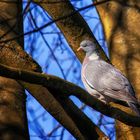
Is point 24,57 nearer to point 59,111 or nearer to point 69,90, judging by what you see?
point 59,111

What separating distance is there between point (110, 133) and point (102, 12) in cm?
144

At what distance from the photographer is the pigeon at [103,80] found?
140 inches

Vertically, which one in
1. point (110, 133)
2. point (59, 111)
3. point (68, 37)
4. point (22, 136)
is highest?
point (68, 37)

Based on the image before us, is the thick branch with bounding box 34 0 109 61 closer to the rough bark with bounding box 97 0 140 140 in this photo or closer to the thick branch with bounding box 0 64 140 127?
the rough bark with bounding box 97 0 140 140

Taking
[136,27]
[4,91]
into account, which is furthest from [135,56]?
[4,91]

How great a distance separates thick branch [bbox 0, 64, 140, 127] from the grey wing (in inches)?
21.0

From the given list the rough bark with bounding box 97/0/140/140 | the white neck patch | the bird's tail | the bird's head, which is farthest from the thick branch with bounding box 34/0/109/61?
the bird's tail

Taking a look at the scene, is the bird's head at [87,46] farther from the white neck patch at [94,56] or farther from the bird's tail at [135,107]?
the bird's tail at [135,107]

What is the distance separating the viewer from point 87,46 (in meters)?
3.94

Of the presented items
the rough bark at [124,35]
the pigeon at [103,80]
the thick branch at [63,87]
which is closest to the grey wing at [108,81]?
the pigeon at [103,80]

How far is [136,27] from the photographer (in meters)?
4.07

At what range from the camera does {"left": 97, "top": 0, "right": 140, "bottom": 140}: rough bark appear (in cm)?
397

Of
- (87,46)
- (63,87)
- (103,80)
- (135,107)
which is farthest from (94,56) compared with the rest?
(63,87)

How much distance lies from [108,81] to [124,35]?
0.48 metres
